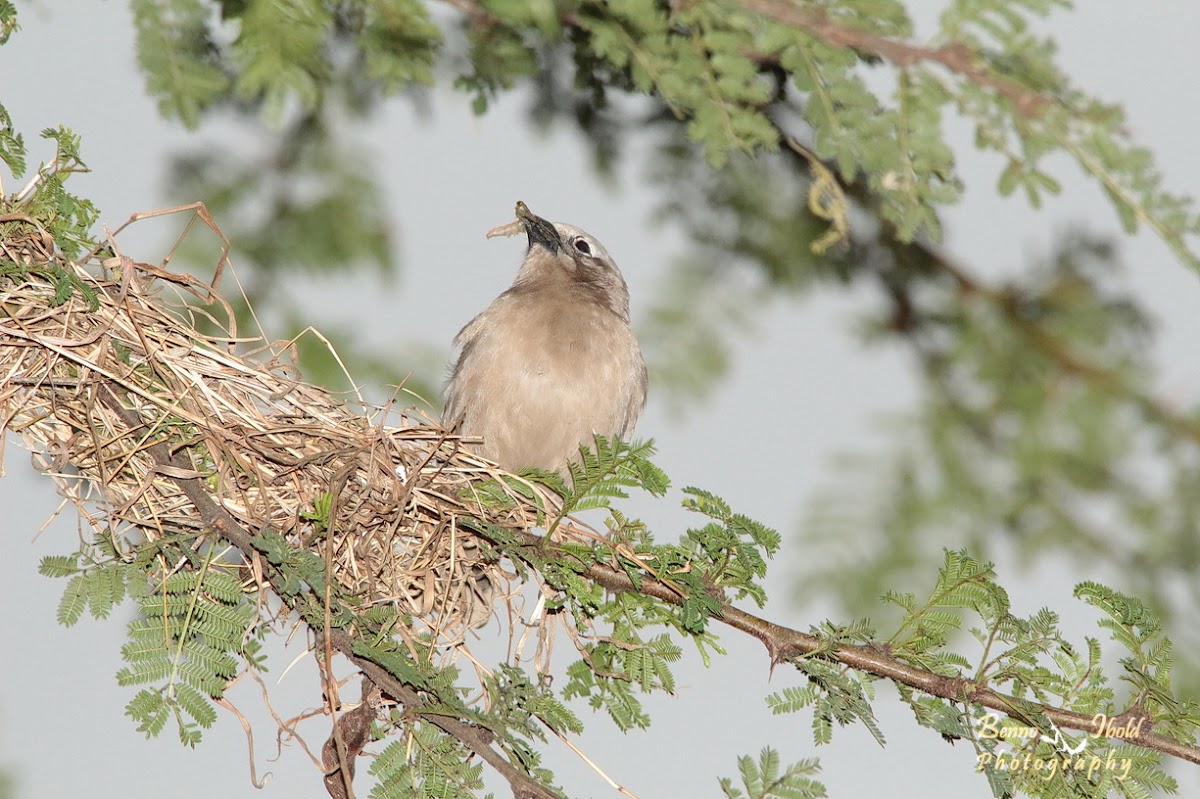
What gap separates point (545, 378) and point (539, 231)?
1198 millimetres

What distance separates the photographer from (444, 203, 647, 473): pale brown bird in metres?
5.91

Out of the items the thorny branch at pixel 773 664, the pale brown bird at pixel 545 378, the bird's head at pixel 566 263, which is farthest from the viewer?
the bird's head at pixel 566 263

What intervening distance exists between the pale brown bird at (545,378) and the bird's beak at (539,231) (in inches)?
16.6

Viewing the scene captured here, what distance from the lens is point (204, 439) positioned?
13.2 feet

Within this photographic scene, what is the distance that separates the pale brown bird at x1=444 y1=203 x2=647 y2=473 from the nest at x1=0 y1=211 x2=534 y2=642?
1.41 m

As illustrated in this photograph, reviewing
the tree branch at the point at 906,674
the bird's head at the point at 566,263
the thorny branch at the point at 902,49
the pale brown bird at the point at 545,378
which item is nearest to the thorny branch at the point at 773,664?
the tree branch at the point at 906,674

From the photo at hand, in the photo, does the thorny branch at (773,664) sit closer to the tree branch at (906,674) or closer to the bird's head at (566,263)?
the tree branch at (906,674)

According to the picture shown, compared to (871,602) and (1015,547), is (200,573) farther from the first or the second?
(1015,547)

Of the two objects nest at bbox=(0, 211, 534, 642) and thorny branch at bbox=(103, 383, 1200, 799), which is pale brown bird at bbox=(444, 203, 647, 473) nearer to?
nest at bbox=(0, 211, 534, 642)

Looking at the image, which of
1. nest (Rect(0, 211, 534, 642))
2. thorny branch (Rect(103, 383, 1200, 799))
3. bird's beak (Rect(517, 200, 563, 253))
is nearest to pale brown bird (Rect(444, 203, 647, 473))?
bird's beak (Rect(517, 200, 563, 253))

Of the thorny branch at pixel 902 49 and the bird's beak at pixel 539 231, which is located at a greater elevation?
the bird's beak at pixel 539 231

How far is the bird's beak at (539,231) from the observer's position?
668cm

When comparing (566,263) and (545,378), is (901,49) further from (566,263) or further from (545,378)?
(566,263)

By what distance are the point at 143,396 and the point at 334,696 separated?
3.63 feet
